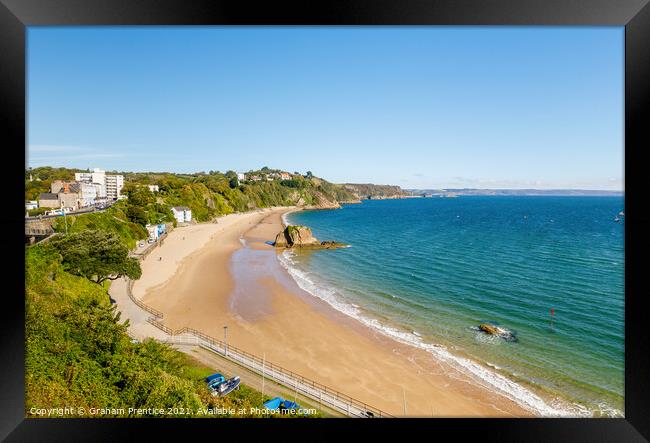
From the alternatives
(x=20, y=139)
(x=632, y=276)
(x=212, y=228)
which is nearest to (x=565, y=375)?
(x=632, y=276)

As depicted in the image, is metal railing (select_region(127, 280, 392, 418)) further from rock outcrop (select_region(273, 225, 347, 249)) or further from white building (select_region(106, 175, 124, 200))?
white building (select_region(106, 175, 124, 200))

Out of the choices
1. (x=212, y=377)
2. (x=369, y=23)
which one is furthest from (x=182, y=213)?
(x=369, y=23)

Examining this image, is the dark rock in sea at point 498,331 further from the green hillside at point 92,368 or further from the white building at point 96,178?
the white building at point 96,178

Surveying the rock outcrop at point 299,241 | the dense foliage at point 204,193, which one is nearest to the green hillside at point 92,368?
the dense foliage at point 204,193

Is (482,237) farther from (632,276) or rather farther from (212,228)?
(632,276)

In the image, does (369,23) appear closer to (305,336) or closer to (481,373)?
(481,373)
